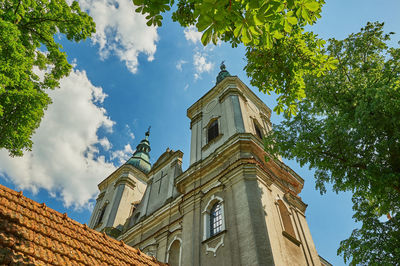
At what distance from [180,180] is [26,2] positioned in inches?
391

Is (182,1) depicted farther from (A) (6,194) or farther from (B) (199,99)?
(B) (199,99)

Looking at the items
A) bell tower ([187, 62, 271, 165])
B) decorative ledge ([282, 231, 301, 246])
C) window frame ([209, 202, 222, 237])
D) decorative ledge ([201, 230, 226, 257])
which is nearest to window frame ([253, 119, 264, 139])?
bell tower ([187, 62, 271, 165])

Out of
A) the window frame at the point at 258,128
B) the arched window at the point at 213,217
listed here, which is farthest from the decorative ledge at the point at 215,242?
the window frame at the point at 258,128

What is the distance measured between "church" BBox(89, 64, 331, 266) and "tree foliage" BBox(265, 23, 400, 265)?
6.66 feet

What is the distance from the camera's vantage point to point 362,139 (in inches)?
318

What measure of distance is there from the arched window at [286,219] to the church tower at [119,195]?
1243 centimetres

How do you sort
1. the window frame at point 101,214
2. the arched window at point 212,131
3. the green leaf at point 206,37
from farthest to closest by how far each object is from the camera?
the window frame at point 101,214
the arched window at point 212,131
the green leaf at point 206,37

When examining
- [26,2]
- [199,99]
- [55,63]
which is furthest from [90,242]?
[199,99]

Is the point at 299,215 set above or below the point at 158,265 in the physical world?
above

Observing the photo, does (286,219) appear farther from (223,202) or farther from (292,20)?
(292,20)

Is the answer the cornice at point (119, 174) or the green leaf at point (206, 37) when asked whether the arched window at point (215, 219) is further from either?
the cornice at point (119, 174)

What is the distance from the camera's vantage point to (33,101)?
7.70 m

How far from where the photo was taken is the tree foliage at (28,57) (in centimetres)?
671

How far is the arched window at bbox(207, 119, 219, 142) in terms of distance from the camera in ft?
51.6
